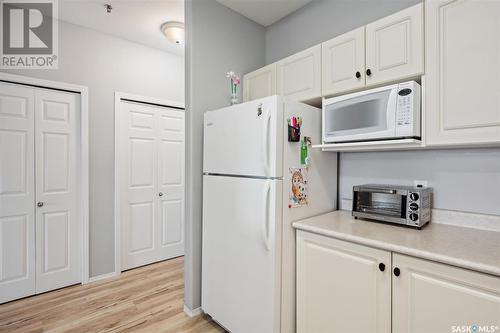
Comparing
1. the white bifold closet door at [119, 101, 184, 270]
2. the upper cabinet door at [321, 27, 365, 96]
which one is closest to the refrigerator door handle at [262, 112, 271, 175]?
the upper cabinet door at [321, 27, 365, 96]

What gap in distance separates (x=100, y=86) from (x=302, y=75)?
223 cm

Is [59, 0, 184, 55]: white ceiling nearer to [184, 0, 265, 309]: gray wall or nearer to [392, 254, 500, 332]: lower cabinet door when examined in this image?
[184, 0, 265, 309]: gray wall

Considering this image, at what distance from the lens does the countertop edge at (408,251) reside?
41.7 inches

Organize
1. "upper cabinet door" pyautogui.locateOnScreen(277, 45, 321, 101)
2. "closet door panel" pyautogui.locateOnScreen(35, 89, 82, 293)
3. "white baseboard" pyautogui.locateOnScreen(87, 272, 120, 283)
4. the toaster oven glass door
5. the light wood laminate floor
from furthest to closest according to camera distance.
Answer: "white baseboard" pyautogui.locateOnScreen(87, 272, 120, 283)
"closet door panel" pyautogui.locateOnScreen(35, 89, 82, 293)
the light wood laminate floor
"upper cabinet door" pyautogui.locateOnScreen(277, 45, 321, 101)
the toaster oven glass door

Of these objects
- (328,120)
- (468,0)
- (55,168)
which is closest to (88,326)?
(55,168)

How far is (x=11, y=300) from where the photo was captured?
2447mm

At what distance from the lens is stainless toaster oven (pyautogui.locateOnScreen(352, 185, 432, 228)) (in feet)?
5.13

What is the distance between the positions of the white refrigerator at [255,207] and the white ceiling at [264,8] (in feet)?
3.74

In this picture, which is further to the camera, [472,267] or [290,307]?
[290,307]

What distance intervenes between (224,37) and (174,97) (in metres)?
1.35

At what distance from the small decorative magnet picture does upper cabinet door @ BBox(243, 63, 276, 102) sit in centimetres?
85

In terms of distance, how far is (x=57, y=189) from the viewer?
2.69 m

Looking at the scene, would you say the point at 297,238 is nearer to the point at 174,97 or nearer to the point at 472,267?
the point at 472,267
